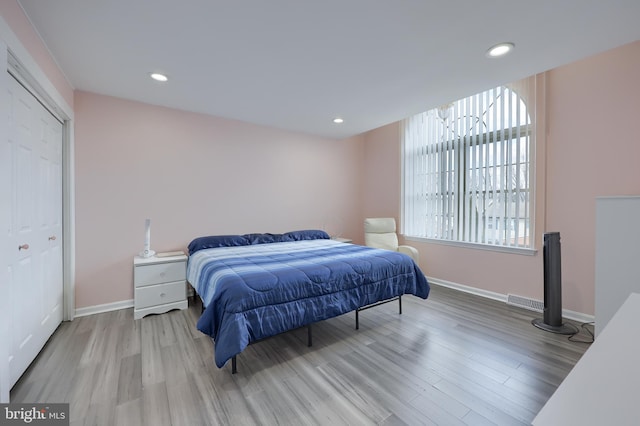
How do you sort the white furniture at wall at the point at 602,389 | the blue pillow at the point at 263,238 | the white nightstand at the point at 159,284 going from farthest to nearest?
the blue pillow at the point at 263,238 → the white nightstand at the point at 159,284 → the white furniture at wall at the point at 602,389

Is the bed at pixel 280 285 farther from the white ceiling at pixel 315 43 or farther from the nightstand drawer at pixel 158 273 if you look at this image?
the white ceiling at pixel 315 43

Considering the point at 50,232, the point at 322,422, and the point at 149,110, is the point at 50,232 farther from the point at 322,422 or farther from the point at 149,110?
the point at 322,422

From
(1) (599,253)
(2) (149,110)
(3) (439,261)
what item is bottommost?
(3) (439,261)

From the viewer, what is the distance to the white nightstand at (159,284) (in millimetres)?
2820

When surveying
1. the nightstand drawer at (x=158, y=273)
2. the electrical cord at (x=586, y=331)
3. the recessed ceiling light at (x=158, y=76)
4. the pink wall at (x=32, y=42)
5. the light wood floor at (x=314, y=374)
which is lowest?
the light wood floor at (x=314, y=374)

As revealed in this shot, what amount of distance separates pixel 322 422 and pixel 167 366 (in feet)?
4.25

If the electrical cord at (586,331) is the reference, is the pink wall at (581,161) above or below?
above

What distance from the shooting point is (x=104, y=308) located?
2986mm

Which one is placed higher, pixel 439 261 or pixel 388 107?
pixel 388 107

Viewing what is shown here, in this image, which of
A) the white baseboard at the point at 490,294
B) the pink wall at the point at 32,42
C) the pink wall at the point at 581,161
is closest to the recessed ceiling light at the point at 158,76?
the pink wall at the point at 32,42

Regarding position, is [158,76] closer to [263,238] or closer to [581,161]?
[263,238]

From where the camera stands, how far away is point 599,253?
85.2 inches

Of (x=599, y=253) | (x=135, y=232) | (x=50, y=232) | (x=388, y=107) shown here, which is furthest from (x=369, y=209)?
(x=50, y=232)

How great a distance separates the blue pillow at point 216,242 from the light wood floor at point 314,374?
919 mm
